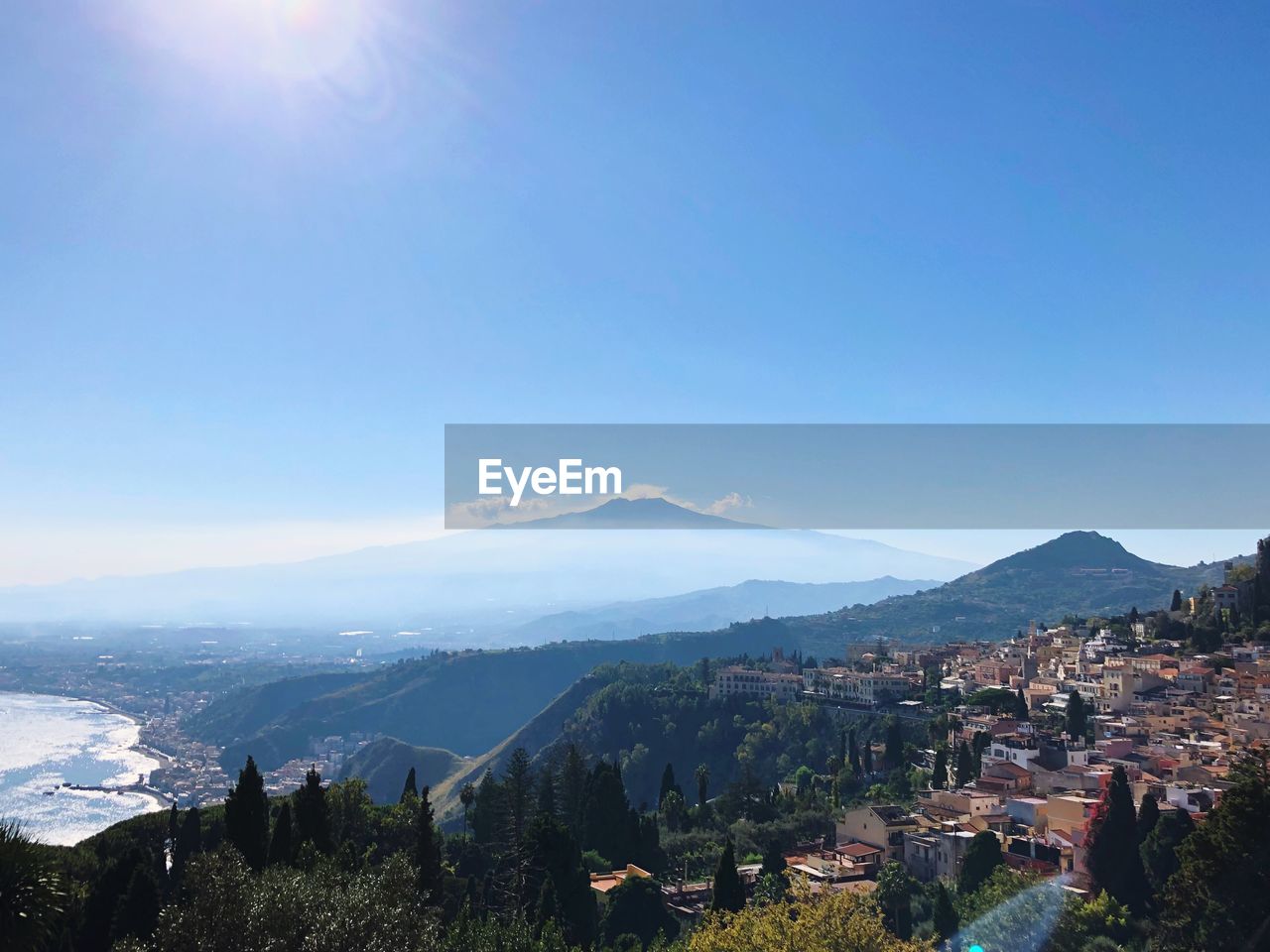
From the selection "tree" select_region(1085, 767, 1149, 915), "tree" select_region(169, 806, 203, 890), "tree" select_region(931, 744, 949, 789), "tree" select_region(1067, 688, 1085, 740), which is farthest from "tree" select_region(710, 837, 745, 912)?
"tree" select_region(1067, 688, 1085, 740)

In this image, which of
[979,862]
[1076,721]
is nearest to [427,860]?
[979,862]

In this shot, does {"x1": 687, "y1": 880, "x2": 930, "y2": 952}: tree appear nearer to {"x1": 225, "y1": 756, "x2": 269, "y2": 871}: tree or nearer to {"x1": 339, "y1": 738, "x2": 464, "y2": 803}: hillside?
{"x1": 225, "y1": 756, "x2": 269, "y2": 871}: tree

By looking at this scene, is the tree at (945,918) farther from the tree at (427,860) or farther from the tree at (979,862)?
the tree at (427,860)

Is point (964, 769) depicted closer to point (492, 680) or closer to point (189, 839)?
point (189, 839)

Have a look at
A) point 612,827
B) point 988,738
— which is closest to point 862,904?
point 612,827

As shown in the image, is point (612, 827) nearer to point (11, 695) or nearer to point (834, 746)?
point (834, 746)
